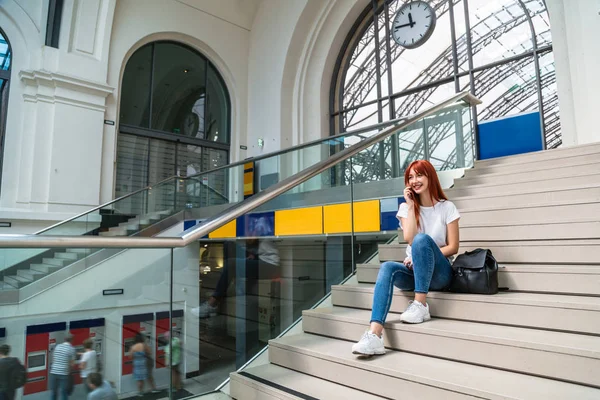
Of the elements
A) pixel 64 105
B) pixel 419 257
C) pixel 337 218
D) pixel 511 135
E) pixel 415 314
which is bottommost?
pixel 415 314

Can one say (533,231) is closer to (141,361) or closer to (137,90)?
(141,361)

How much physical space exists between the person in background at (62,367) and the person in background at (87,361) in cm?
4

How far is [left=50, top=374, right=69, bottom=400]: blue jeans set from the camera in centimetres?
164

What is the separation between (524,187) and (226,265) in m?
2.79

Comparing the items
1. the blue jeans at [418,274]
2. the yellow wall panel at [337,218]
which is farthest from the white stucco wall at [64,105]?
the blue jeans at [418,274]

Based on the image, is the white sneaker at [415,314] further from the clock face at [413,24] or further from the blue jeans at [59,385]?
the clock face at [413,24]

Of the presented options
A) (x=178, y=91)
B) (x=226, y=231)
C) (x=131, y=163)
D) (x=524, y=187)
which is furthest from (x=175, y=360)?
(x=178, y=91)

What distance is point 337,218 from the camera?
4.09 meters

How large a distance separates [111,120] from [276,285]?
795cm

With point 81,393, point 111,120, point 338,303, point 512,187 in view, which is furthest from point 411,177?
point 111,120

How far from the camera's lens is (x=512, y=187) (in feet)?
12.6

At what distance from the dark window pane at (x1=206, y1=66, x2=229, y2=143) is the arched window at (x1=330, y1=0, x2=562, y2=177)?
3.13 m

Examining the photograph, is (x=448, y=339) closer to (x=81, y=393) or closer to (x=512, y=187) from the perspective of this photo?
(x=81, y=393)

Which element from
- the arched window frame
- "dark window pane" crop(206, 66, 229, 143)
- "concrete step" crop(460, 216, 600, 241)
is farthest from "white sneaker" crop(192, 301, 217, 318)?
"dark window pane" crop(206, 66, 229, 143)
